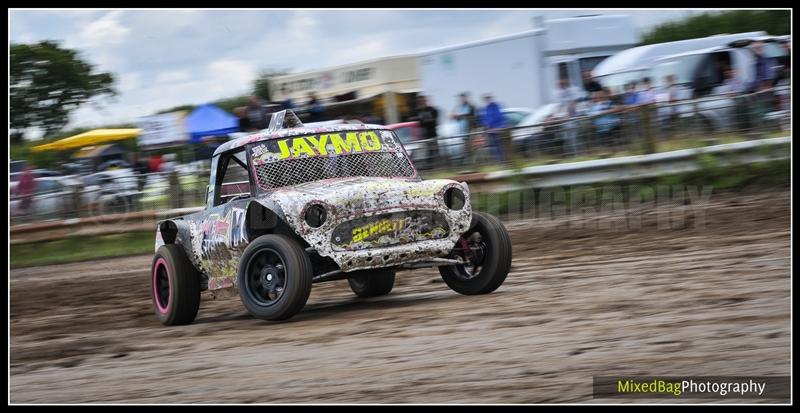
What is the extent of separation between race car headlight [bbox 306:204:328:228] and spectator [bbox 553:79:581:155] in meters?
7.83

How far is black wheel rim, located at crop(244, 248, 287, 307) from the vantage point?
8117 mm

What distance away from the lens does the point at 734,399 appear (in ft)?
16.1

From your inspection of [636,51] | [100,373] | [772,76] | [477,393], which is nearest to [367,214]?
[100,373]

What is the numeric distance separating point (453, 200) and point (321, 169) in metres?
1.17

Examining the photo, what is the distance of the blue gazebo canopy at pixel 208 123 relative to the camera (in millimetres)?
23672

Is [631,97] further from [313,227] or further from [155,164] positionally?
[313,227]

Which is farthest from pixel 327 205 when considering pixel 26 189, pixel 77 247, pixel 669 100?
pixel 26 189

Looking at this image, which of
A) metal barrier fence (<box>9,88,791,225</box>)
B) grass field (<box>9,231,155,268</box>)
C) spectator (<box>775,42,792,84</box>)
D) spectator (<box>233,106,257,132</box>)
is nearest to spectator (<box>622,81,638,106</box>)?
metal barrier fence (<box>9,88,791,225</box>)

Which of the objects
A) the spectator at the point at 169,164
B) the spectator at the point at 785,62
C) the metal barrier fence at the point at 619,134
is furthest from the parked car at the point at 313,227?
the spectator at the point at 169,164

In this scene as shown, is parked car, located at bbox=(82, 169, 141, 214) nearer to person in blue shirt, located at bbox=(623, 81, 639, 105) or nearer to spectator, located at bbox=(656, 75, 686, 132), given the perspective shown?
person in blue shirt, located at bbox=(623, 81, 639, 105)

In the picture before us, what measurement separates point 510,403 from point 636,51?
14.1m

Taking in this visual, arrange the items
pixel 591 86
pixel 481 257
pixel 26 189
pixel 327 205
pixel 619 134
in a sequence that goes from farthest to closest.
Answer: pixel 26 189 → pixel 591 86 → pixel 619 134 → pixel 481 257 → pixel 327 205

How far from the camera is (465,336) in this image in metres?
6.88

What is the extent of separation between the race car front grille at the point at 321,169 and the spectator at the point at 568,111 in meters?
6.54
